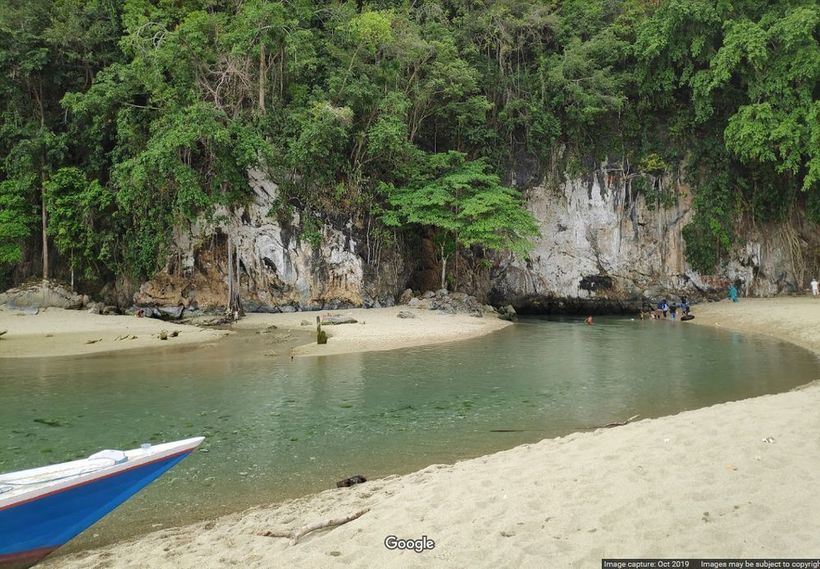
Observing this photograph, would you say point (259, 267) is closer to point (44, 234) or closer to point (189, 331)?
point (189, 331)

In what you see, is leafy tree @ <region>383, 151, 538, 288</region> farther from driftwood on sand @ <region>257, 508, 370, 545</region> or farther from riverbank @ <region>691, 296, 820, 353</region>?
driftwood on sand @ <region>257, 508, 370, 545</region>

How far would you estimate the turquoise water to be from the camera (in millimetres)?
5191

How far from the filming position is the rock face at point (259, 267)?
20.2 metres

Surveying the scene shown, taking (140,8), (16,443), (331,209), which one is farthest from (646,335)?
(140,8)

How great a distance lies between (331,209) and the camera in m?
21.1

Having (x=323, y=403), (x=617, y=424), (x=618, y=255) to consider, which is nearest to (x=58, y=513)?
(x=323, y=403)

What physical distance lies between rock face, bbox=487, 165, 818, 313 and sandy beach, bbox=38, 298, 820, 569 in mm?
20638

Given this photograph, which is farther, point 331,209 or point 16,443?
point 331,209

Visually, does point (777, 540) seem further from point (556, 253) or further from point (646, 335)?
point (556, 253)

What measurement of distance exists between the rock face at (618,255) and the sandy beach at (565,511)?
67.7 ft

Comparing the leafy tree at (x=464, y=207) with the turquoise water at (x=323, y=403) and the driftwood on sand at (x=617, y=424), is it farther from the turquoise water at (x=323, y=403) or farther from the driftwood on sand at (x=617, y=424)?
the driftwood on sand at (x=617, y=424)

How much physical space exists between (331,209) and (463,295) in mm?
6702

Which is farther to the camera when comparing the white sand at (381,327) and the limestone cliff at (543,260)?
the limestone cliff at (543,260)

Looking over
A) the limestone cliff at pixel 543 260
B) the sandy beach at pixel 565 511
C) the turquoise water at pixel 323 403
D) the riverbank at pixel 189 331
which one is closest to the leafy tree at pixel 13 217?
the riverbank at pixel 189 331
